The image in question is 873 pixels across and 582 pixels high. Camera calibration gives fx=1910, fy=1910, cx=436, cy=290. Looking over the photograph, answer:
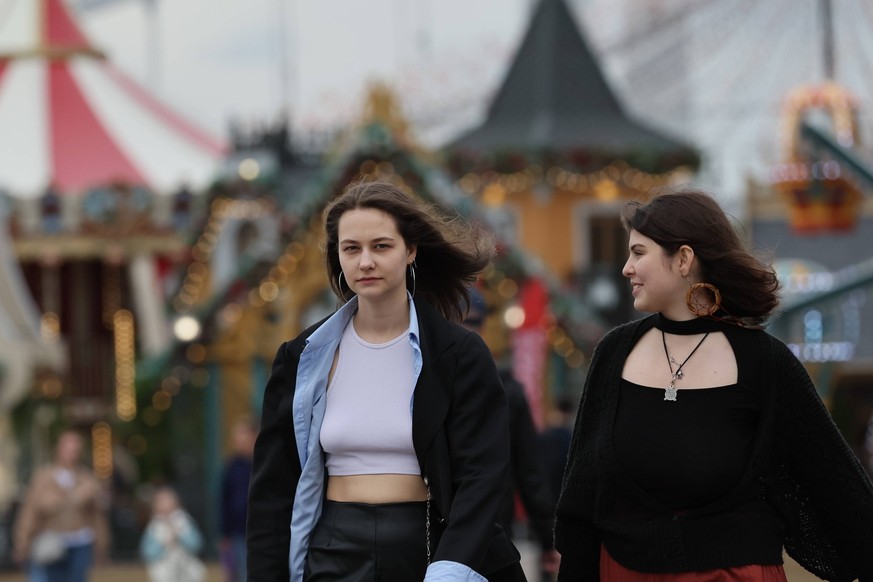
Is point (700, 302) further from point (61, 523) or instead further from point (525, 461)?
point (61, 523)

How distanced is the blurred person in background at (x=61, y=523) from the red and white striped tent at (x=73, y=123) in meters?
12.5

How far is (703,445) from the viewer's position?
476 cm

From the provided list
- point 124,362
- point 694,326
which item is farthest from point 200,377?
point 694,326

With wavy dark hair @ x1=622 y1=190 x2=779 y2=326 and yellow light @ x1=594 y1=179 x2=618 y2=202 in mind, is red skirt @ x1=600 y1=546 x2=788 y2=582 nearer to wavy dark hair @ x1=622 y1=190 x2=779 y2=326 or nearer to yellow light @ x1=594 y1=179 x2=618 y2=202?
wavy dark hair @ x1=622 y1=190 x2=779 y2=326

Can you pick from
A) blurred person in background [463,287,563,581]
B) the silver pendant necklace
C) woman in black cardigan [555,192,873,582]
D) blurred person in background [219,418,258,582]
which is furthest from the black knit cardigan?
blurred person in background [219,418,258,582]

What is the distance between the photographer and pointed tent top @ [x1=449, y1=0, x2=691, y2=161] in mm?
26891

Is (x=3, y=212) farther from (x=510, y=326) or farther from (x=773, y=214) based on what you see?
(x=773, y=214)

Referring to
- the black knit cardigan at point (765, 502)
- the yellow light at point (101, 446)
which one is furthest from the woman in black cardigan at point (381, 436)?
the yellow light at point (101, 446)

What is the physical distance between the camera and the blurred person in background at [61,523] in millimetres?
12625

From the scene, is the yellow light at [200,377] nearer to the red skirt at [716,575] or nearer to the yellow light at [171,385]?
the yellow light at [171,385]

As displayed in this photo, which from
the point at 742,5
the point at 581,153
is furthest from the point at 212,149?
the point at 742,5

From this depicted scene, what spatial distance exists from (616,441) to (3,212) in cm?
2101

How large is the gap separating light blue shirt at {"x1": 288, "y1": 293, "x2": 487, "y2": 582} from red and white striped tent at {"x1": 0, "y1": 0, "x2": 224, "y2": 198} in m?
20.3

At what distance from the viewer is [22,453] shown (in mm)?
23078
